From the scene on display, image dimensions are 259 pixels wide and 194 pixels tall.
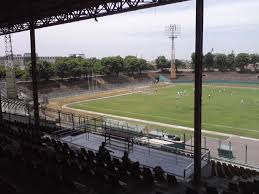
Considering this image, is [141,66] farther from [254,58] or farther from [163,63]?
[254,58]

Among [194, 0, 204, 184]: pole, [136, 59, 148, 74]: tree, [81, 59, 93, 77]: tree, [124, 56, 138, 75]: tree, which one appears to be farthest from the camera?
[136, 59, 148, 74]: tree

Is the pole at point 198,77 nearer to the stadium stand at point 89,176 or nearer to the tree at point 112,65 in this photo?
the stadium stand at point 89,176

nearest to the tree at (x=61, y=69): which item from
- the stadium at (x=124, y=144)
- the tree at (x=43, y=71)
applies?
the tree at (x=43, y=71)

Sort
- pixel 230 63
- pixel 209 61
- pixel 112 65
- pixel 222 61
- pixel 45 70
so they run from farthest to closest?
pixel 209 61 < pixel 230 63 < pixel 222 61 < pixel 112 65 < pixel 45 70

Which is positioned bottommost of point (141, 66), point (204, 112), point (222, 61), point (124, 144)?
point (204, 112)

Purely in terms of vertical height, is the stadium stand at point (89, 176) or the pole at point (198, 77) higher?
the pole at point (198, 77)

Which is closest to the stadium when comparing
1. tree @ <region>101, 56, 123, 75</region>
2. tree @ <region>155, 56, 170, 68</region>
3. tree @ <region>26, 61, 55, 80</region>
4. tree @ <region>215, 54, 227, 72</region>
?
tree @ <region>26, 61, 55, 80</region>

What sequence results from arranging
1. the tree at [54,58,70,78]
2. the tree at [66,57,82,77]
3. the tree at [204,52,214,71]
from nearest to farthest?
the tree at [54,58,70,78]
the tree at [66,57,82,77]
the tree at [204,52,214,71]

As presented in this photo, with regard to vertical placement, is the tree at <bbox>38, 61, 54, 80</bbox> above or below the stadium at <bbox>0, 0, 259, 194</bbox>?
above

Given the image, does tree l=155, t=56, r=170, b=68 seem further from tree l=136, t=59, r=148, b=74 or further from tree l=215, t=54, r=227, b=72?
tree l=215, t=54, r=227, b=72

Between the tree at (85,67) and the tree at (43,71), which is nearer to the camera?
the tree at (43,71)

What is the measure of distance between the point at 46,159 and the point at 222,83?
2935 inches

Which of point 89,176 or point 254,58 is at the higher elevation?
point 254,58

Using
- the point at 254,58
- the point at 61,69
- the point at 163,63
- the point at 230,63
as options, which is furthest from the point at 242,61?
the point at 61,69
